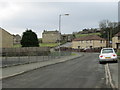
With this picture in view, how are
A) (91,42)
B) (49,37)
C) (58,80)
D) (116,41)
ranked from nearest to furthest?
(58,80), (116,41), (91,42), (49,37)

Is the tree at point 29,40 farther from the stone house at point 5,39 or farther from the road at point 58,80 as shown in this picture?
the road at point 58,80

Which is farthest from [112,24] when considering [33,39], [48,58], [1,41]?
[48,58]

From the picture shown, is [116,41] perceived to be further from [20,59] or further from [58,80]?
[58,80]

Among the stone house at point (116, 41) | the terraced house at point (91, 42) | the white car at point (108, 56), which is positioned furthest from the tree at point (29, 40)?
the white car at point (108, 56)

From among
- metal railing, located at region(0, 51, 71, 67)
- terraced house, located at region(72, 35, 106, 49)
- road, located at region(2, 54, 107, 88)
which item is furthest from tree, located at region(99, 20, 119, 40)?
road, located at region(2, 54, 107, 88)

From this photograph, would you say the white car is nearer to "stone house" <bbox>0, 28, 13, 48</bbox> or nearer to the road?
the road

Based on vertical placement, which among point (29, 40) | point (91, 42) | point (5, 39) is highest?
point (5, 39)

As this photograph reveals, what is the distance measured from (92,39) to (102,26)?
11935 millimetres

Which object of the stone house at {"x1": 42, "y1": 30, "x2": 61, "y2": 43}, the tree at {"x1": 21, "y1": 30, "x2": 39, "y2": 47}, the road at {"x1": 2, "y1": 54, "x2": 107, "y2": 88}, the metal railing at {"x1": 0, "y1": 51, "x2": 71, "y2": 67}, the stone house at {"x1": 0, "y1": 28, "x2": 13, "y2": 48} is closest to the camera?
the road at {"x1": 2, "y1": 54, "x2": 107, "y2": 88}

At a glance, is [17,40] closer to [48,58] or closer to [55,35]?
[55,35]

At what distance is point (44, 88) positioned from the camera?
8.38 metres

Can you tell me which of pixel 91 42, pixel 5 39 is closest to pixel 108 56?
pixel 5 39

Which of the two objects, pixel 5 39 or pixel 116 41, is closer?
pixel 5 39

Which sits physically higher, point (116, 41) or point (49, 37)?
point (49, 37)
